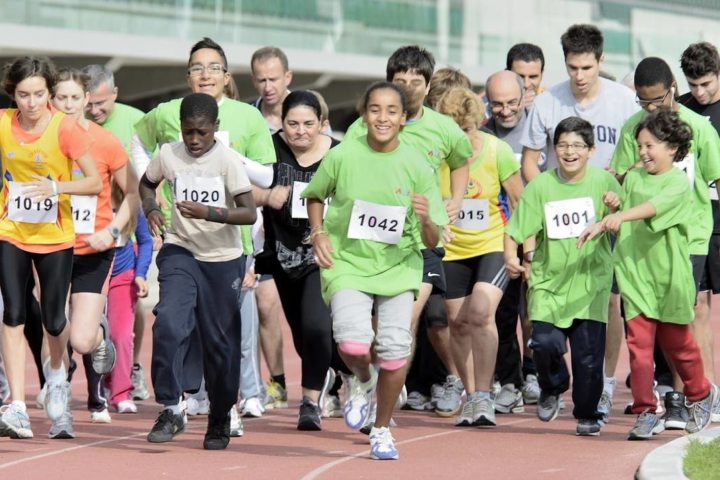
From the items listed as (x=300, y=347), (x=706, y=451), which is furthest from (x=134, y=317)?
(x=706, y=451)

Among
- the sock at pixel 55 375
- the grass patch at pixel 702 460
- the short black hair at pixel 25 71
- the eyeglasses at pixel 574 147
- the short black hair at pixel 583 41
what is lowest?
the grass patch at pixel 702 460

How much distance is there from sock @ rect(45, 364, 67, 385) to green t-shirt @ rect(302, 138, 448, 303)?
173 cm

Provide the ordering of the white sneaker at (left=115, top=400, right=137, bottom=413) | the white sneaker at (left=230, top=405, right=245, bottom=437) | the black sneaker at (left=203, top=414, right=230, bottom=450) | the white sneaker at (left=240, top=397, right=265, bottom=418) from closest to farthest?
the black sneaker at (left=203, top=414, right=230, bottom=450) < the white sneaker at (left=230, top=405, right=245, bottom=437) < the white sneaker at (left=240, top=397, right=265, bottom=418) < the white sneaker at (left=115, top=400, right=137, bottom=413)

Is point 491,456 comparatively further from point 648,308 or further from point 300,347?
point 300,347

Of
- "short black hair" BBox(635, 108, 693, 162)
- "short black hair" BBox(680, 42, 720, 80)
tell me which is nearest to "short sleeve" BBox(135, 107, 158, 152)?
"short black hair" BBox(635, 108, 693, 162)

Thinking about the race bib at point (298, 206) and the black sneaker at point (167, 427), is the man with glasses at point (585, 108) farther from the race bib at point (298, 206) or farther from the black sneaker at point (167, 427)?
the black sneaker at point (167, 427)

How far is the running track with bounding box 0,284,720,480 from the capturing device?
30.5ft

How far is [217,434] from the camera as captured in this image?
10281 mm

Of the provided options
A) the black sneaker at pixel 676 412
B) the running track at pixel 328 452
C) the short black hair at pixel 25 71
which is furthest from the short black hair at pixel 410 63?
the black sneaker at pixel 676 412

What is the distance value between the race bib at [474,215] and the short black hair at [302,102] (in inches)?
42.5

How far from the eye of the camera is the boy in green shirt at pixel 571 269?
10.9 meters

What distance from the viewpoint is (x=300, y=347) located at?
471 inches

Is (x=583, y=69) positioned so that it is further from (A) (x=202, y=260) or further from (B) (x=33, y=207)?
(B) (x=33, y=207)

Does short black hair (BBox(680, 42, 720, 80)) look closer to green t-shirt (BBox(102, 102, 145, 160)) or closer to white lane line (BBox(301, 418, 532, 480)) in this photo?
white lane line (BBox(301, 418, 532, 480))
